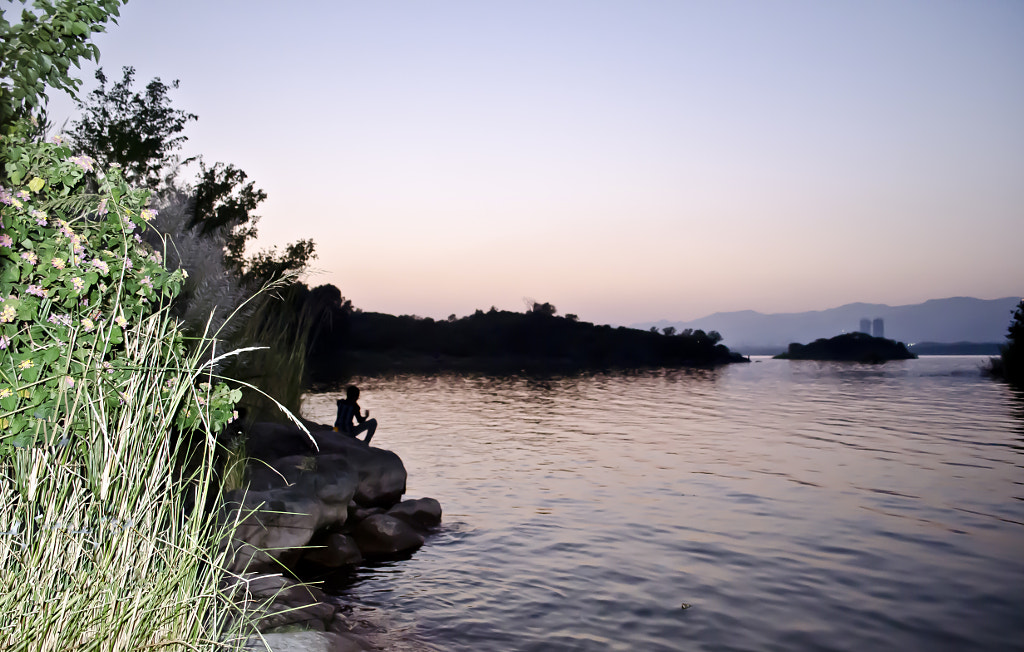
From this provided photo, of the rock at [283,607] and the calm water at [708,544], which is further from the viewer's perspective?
the calm water at [708,544]

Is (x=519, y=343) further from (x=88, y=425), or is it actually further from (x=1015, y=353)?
(x=88, y=425)

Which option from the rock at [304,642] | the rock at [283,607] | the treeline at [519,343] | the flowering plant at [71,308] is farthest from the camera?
the treeline at [519,343]

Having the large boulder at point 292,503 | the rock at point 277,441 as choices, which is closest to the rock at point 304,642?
the large boulder at point 292,503

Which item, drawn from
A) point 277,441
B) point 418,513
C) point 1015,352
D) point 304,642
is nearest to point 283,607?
point 304,642

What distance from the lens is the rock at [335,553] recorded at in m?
9.86

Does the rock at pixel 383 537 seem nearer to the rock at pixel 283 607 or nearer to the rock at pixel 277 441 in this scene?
the rock at pixel 277 441

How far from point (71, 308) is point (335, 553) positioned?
6399mm

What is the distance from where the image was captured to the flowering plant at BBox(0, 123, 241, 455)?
4.01 m

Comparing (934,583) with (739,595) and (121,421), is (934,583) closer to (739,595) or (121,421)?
(739,595)

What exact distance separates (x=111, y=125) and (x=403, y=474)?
22867mm

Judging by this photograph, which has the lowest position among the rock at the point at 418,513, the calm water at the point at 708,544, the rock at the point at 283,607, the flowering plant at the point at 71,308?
the calm water at the point at 708,544

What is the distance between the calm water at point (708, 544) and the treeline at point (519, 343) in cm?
7850

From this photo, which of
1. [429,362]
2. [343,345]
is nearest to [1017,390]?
[343,345]

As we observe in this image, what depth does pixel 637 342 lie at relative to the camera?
13188 cm
